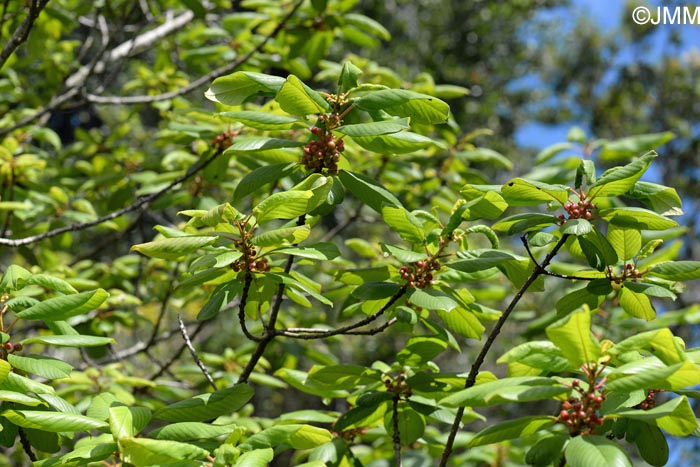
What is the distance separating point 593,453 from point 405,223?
2.33 feet

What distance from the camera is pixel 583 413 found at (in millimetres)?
1332

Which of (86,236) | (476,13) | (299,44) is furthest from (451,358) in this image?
(299,44)

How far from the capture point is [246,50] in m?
3.43

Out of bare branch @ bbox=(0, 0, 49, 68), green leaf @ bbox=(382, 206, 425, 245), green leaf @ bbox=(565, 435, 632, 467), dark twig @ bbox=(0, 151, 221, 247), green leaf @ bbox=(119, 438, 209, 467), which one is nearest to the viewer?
green leaf @ bbox=(565, 435, 632, 467)

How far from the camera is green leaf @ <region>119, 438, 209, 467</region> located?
128cm

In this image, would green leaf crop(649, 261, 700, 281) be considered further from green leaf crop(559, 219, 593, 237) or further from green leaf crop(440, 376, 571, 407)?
green leaf crop(440, 376, 571, 407)

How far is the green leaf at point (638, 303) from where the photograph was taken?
176cm

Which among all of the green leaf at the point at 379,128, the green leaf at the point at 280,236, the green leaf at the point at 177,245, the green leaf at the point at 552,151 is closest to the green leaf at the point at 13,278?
the green leaf at the point at 177,245

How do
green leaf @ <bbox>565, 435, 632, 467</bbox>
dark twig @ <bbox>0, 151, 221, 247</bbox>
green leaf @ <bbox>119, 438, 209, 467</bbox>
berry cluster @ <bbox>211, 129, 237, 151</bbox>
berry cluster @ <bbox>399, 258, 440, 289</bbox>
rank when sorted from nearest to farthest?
1. green leaf @ <bbox>565, 435, 632, 467</bbox>
2. green leaf @ <bbox>119, 438, 209, 467</bbox>
3. berry cluster @ <bbox>399, 258, 440, 289</bbox>
4. dark twig @ <bbox>0, 151, 221, 247</bbox>
5. berry cluster @ <bbox>211, 129, 237, 151</bbox>

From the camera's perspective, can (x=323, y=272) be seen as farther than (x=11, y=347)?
Yes

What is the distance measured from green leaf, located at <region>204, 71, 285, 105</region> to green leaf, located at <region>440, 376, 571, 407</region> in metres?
0.79

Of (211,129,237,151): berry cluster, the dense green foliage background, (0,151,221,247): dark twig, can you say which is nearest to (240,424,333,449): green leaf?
the dense green foliage background

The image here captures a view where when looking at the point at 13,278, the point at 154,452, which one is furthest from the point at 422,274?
the point at 13,278

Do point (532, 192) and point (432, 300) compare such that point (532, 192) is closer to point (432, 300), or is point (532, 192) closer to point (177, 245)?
point (432, 300)
